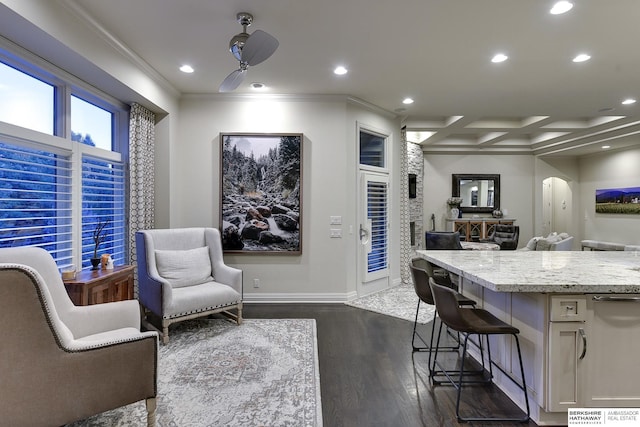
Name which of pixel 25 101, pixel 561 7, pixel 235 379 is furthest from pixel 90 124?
pixel 561 7

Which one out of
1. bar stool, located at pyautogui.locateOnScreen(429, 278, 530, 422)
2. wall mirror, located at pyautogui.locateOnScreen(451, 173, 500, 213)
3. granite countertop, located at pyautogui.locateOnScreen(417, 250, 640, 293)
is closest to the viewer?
granite countertop, located at pyautogui.locateOnScreen(417, 250, 640, 293)

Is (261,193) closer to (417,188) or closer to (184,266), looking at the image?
(184,266)

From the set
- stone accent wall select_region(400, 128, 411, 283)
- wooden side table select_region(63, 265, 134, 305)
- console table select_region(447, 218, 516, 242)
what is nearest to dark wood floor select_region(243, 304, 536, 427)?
wooden side table select_region(63, 265, 134, 305)

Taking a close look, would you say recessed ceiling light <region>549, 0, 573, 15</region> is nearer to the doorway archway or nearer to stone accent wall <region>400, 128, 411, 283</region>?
stone accent wall <region>400, 128, 411, 283</region>

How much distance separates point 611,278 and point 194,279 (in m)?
3.56

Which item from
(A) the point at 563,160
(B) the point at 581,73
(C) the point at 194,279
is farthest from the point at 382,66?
(A) the point at 563,160

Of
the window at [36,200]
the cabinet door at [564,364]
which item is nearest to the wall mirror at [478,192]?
the cabinet door at [564,364]

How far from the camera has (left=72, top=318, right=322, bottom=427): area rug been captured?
6.84 feet

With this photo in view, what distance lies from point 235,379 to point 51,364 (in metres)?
1.24

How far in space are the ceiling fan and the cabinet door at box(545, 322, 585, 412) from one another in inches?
102

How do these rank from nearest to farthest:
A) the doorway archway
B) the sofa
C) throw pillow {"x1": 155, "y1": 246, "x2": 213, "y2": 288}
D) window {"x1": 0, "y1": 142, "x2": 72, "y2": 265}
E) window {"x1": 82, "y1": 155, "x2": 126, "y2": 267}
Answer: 1. window {"x1": 0, "y1": 142, "x2": 72, "y2": 265}
2. window {"x1": 82, "y1": 155, "x2": 126, "y2": 267}
3. throw pillow {"x1": 155, "y1": 246, "x2": 213, "y2": 288}
4. the sofa
5. the doorway archway

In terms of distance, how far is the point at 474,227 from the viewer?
8.30 meters

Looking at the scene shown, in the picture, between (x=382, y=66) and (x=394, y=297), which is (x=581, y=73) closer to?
(x=382, y=66)

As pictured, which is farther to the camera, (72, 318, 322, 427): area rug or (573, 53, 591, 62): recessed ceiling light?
(573, 53, 591, 62): recessed ceiling light
